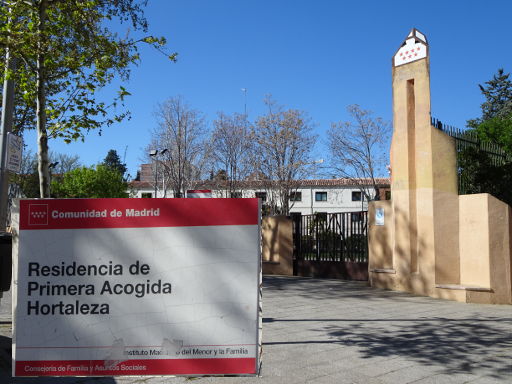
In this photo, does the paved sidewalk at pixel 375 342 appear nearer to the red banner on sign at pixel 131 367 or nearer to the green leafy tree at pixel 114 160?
the red banner on sign at pixel 131 367

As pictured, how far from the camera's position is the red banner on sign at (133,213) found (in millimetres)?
3055

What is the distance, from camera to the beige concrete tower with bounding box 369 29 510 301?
10148 millimetres

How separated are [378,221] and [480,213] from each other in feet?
8.58

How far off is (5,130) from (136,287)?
233 inches

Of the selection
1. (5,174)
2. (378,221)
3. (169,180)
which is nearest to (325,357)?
(5,174)

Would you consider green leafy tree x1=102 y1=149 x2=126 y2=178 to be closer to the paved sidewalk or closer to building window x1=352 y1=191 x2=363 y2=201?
building window x1=352 y1=191 x2=363 y2=201

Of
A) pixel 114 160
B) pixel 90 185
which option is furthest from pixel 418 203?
pixel 114 160

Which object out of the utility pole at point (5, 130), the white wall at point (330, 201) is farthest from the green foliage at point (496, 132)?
the white wall at point (330, 201)

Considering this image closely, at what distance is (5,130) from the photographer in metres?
7.79

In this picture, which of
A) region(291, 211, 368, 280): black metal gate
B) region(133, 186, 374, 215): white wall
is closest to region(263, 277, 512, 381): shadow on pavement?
region(291, 211, 368, 280): black metal gate

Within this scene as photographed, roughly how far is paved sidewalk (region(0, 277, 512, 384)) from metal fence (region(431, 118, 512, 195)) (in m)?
2.73

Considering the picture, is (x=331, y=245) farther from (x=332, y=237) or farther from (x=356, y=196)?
(x=356, y=196)

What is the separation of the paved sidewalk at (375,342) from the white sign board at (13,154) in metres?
2.35

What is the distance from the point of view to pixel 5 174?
7.54 meters
